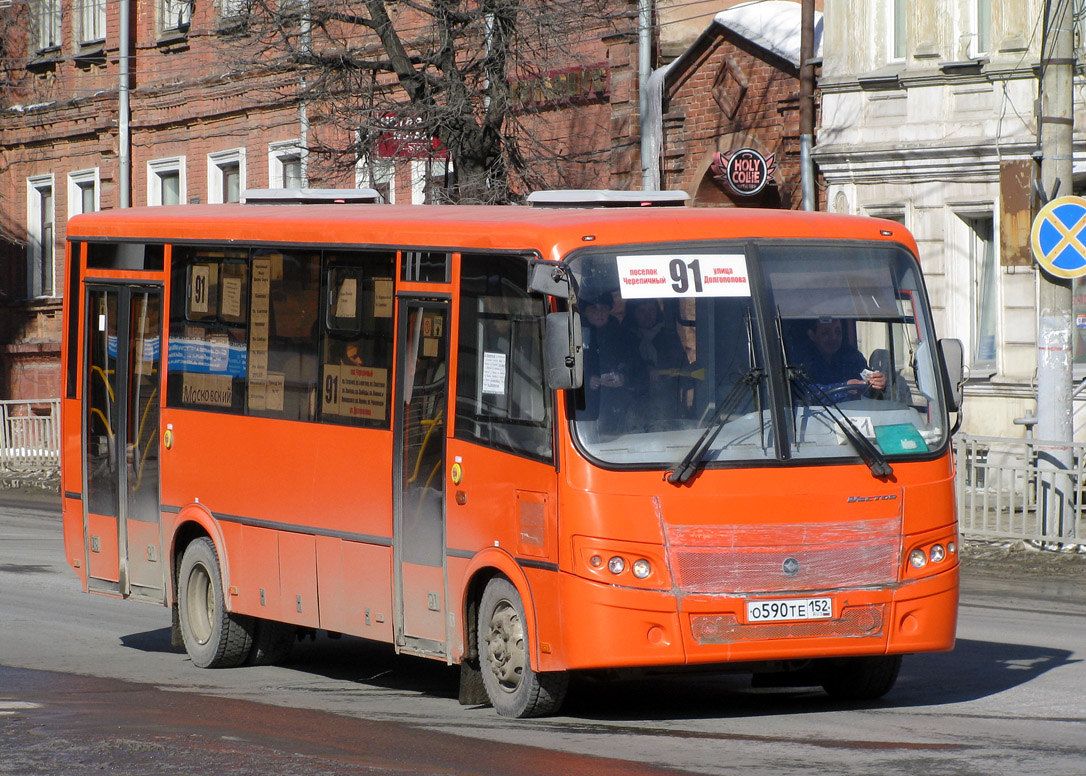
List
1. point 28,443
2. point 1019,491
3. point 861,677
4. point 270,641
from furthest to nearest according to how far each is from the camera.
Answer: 1. point 28,443
2. point 1019,491
3. point 270,641
4. point 861,677

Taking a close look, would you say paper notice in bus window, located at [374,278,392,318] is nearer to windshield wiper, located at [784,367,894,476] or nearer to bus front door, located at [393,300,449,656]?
bus front door, located at [393,300,449,656]

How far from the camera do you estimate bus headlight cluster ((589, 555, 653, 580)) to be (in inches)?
343

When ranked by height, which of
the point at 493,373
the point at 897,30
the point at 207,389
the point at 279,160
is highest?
the point at 897,30

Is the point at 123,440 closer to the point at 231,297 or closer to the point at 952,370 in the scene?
the point at 231,297

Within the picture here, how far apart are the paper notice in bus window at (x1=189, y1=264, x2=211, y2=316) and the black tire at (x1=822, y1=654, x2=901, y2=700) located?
4.47 metres

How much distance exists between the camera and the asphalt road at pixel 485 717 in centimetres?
794

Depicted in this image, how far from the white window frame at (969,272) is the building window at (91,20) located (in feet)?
64.3

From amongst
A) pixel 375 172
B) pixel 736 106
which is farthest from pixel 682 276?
pixel 736 106

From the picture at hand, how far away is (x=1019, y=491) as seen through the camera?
17625 millimetres

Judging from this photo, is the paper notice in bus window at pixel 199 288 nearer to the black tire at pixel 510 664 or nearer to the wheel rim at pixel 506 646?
the black tire at pixel 510 664

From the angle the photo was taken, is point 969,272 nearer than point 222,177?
Yes

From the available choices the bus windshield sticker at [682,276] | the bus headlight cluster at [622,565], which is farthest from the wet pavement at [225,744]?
the bus windshield sticker at [682,276]

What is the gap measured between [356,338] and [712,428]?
7.95 ft

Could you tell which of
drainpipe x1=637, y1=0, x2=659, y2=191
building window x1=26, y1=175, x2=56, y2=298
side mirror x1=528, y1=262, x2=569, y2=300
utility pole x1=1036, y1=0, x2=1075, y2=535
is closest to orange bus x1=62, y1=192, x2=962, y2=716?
side mirror x1=528, y1=262, x2=569, y2=300
